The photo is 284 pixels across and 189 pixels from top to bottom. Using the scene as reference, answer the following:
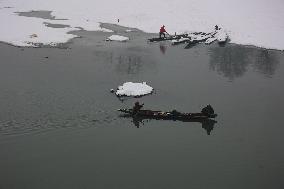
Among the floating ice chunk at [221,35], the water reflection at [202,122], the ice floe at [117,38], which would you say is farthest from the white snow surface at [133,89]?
the floating ice chunk at [221,35]

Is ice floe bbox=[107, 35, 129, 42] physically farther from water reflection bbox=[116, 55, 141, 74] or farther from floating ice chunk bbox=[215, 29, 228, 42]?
floating ice chunk bbox=[215, 29, 228, 42]

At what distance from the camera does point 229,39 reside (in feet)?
134

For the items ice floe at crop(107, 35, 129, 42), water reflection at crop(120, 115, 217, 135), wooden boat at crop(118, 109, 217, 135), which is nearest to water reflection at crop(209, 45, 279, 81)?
water reflection at crop(120, 115, 217, 135)

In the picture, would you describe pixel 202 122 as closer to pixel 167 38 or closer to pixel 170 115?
pixel 170 115

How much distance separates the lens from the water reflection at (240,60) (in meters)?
29.3

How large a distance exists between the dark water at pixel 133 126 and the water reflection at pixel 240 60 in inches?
6.4

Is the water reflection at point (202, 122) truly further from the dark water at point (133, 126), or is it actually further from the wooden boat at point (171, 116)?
the dark water at point (133, 126)

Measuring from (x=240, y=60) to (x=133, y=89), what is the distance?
12895 millimetres

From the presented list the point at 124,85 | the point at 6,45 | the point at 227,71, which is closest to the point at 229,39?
the point at 227,71

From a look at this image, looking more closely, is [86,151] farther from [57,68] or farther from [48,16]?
[48,16]

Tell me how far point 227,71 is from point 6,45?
65.6ft

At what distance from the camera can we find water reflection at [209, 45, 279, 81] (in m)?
29.3

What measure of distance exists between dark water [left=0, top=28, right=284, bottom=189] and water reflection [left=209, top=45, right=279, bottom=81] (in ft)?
0.54

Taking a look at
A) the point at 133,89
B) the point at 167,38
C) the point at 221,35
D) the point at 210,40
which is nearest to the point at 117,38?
the point at 167,38
